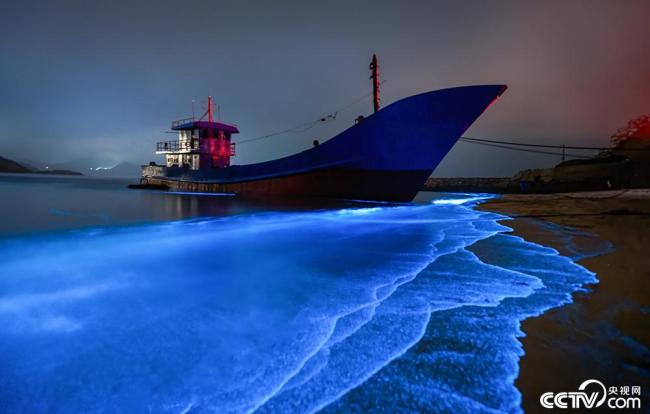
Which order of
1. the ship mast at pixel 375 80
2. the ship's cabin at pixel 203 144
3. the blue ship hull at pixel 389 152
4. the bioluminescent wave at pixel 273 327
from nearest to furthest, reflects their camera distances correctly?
the bioluminescent wave at pixel 273 327 < the blue ship hull at pixel 389 152 < the ship mast at pixel 375 80 < the ship's cabin at pixel 203 144

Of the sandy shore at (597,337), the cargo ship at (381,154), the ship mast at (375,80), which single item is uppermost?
the ship mast at (375,80)

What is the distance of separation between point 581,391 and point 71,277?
15.9 feet

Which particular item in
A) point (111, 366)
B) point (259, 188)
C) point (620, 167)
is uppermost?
point (620, 167)

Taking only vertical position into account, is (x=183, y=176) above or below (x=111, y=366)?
above

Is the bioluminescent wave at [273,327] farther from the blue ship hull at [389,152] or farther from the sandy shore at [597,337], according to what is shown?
the blue ship hull at [389,152]

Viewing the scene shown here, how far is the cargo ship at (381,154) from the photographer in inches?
426

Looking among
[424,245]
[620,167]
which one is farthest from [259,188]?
[620,167]

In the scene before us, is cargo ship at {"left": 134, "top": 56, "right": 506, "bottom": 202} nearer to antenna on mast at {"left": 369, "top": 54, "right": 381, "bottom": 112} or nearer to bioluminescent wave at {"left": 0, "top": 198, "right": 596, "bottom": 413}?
antenna on mast at {"left": 369, "top": 54, "right": 381, "bottom": 112}

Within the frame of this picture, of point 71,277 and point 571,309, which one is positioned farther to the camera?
point 71,277

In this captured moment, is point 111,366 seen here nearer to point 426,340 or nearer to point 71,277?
point 426,340

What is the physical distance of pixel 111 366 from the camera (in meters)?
1.76

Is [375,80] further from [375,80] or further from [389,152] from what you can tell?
[389,152]

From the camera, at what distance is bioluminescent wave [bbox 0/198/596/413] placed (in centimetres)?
149

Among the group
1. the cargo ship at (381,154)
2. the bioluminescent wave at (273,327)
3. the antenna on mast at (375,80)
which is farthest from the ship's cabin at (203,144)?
the bioluminescent wave at (273,327)
